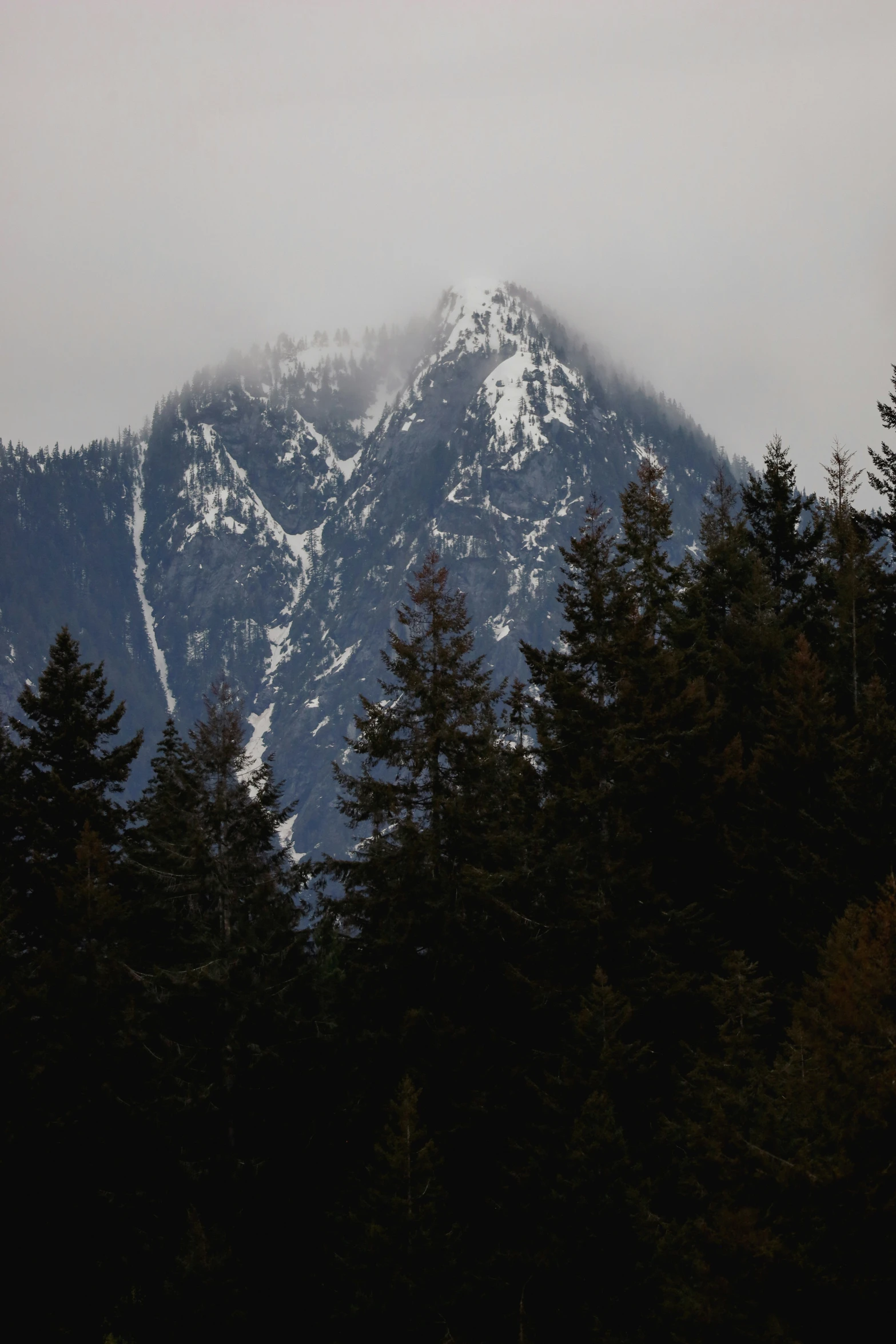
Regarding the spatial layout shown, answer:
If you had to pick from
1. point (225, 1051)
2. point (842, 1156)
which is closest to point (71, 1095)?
point (225, 1051)

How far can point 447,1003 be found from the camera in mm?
28172

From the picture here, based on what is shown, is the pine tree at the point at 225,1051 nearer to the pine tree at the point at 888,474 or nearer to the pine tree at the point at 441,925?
the pine tree at the point at 441,925

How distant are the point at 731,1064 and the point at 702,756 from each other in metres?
8.37

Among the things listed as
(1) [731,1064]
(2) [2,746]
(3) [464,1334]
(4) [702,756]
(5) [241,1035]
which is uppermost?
(2) [2,746]

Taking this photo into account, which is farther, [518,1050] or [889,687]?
[889,687]

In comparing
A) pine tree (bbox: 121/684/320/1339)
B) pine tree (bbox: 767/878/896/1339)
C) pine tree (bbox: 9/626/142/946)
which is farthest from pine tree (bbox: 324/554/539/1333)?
pine tree (bbox: 9/626/142/946)

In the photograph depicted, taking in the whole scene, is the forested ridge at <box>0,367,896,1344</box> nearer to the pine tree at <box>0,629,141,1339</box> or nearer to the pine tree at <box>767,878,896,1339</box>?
the pine tree at <box>0,629,141,1339</box>

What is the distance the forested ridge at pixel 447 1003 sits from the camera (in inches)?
942

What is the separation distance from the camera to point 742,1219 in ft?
60.6

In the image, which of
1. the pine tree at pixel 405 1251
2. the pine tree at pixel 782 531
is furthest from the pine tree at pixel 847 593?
the pine tree at pixel 405 1251

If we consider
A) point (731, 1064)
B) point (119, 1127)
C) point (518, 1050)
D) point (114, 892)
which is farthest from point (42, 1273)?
point (731, 1064)

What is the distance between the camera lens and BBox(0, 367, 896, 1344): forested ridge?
78.5ft

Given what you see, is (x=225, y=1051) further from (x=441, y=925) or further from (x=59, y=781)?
(x=59, y=781)

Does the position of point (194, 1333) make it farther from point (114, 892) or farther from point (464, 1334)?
point (114, 892)
